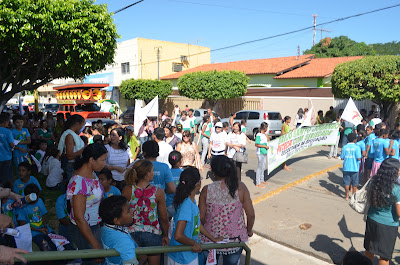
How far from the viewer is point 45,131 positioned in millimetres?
10219

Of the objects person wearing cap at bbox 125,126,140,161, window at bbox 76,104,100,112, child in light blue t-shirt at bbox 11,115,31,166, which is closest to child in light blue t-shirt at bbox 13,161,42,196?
child in light blue t-shirt at bbox 11,115,31,166

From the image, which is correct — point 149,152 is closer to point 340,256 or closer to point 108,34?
point 340,256

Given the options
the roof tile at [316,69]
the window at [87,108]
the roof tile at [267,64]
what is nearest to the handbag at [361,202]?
the window at [87,108]

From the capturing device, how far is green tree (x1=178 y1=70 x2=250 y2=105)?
75.6 feet

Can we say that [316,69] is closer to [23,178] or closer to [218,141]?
[218,141]

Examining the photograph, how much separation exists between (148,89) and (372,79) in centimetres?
2085

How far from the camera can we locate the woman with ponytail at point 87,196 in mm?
2924

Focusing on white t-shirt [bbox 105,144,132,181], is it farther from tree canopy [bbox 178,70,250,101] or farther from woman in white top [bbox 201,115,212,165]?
tree canopy [bbox 178,70,250,101]

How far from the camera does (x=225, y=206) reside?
3137mm

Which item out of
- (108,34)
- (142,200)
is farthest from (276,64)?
(142,200)

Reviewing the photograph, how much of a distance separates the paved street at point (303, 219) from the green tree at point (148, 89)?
21622 millimetres

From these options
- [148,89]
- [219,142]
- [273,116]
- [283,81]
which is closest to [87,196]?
[219,142]

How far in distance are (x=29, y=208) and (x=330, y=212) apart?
558cm

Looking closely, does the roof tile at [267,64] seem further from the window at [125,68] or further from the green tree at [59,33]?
the green tree at [59,33]
